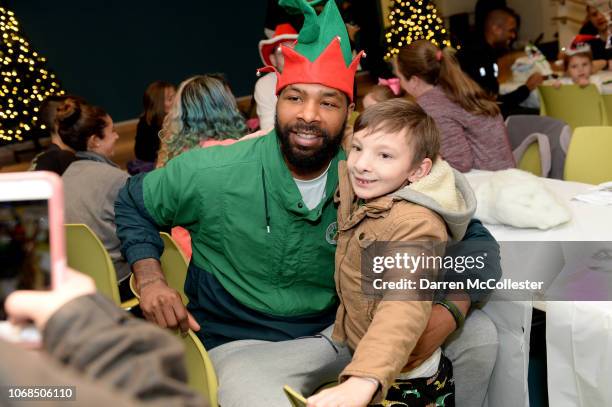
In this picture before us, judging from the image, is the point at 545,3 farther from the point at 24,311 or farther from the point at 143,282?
the point at 24,311

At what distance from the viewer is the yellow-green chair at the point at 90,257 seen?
2.53 metres

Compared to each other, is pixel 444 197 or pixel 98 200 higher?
pixel 444 197

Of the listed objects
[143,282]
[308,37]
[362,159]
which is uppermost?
[308,37]

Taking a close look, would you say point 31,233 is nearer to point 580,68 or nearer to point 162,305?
point 162,305

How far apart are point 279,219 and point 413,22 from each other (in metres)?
5.97

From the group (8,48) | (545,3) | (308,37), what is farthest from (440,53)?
(545,3)

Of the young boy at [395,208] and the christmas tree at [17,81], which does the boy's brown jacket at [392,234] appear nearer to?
the young boy at [395,208]

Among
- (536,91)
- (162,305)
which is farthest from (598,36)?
(162,305)

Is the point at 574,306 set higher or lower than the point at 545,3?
lower

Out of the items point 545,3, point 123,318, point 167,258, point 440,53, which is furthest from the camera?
point 545,3

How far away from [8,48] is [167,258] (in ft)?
18.3

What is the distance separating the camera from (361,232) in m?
1.68

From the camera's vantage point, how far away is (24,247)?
1.99ft

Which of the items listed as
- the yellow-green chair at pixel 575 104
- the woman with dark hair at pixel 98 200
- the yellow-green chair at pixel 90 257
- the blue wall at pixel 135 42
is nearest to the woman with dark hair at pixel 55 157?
the woman with dark hair at pixel 98 200
